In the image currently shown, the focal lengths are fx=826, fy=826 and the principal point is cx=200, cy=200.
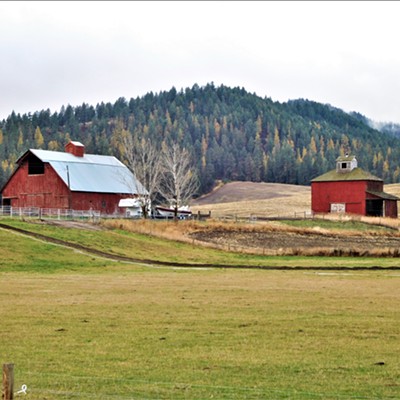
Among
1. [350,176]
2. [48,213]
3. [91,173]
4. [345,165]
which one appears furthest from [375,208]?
[48,213]

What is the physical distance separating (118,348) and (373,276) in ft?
83.5

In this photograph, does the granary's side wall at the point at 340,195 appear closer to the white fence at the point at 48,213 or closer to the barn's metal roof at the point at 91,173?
the barn's metal roof at the point at 91,173

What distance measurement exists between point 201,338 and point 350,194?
3486 inches

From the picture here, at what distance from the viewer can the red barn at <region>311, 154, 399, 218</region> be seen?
351 ft

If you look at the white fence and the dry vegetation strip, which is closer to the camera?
the dry vegetation strip

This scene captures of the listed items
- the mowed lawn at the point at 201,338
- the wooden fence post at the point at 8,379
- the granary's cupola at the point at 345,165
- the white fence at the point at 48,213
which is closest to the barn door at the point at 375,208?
the granary's cupola at the point at 345,165

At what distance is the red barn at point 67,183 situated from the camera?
301 ft

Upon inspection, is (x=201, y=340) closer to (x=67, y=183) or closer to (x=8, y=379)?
(x=8, y=379)

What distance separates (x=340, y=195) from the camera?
4286 inches

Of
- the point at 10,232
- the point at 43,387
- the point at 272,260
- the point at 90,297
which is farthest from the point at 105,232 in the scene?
the point at 43,387

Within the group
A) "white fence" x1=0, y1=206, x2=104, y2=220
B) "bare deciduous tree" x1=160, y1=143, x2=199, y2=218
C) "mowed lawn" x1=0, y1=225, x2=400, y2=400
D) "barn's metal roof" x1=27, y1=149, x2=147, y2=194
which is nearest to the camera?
"mowed lawn" x1=0, y1=225, x2=400, y2=400

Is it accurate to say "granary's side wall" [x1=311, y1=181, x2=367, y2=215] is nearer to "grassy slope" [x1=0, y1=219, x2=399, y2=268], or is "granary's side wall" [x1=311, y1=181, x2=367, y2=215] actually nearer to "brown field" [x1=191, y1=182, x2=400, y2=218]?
"brown field" [x1=191, y1=182, x2=400, y2=218]

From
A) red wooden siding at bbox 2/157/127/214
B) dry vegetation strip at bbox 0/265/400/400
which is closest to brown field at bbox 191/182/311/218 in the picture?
red wooden siding at bbox 2/157/127/214

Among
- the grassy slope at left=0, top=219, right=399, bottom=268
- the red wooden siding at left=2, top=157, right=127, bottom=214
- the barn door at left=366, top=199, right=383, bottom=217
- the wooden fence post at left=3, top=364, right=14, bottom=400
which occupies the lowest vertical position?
the grassy slope at left=0, top=219, right=399, bottom=268
